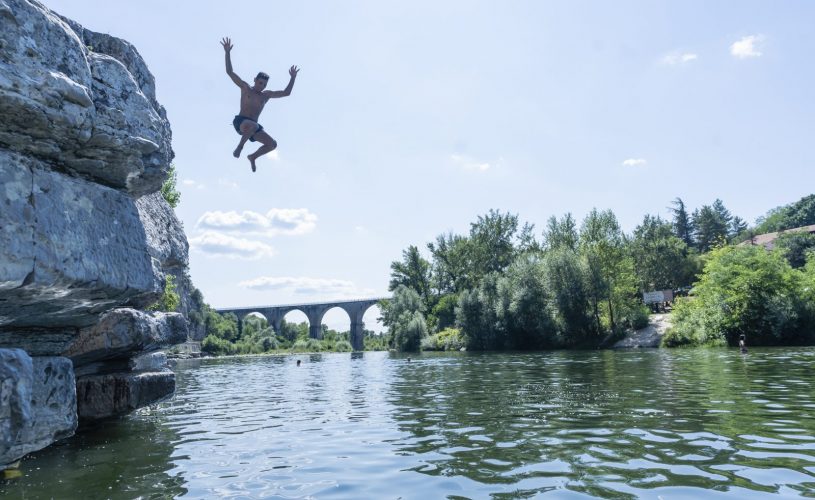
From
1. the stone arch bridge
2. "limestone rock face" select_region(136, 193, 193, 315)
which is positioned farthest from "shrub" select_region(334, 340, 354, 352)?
"limestone rock face" select_region(136, 193, 193, 315)

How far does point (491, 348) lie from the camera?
5794 cm

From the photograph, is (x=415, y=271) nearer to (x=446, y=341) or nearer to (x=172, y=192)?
(x=446, y=341)

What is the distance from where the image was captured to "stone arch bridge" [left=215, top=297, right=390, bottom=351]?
113 meters

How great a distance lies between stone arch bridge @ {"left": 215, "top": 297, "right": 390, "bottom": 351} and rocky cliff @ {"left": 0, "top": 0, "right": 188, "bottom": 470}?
101 m

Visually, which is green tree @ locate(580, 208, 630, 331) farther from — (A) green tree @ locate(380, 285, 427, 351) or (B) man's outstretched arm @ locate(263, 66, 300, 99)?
(B) man's outstretched arm @ locate(263, 66, 300, 99)

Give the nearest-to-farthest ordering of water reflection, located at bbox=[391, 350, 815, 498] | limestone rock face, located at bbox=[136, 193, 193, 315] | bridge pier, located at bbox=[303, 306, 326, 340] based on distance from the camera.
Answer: water reflection, located at bbox=[391, 350, 815, 498]
limestone rock face, located at bbox=[136, 193, 193, 315]
bridge pier, located at bbox=[303, 306, 326, 340]

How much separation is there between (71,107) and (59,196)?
2.92ft

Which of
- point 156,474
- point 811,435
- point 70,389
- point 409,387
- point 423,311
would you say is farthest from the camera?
point 423,311

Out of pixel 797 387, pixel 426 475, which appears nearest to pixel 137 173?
pixel 426 475

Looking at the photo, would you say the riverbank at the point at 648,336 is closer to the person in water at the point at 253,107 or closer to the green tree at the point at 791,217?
the person in water at the point at 253,107

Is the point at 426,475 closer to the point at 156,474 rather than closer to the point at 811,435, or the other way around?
the point at 156,474

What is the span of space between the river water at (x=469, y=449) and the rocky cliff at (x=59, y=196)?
1.83 m

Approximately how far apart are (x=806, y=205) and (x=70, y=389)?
135m

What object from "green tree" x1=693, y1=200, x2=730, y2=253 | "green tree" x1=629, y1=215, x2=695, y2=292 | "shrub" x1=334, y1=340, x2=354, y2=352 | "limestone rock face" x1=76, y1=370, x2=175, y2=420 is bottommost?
"shrub" x1=334, y1=340, x2=354, y2=352
